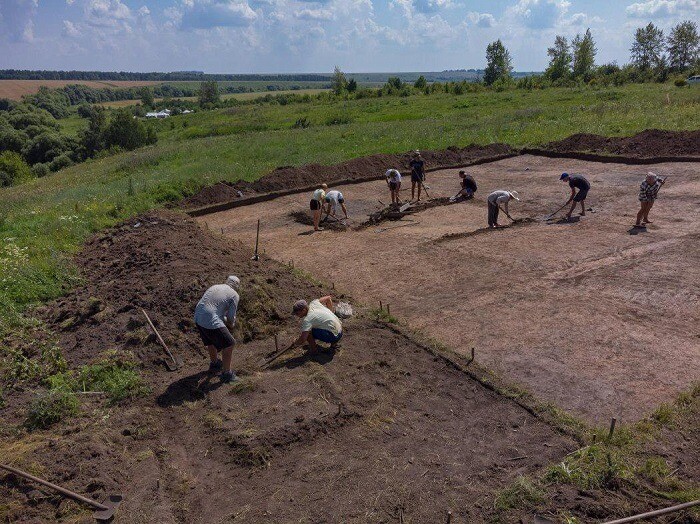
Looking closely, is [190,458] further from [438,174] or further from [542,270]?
[438,174]

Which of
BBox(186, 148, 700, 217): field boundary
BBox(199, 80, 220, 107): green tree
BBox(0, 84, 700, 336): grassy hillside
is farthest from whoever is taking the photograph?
BBox(199, 80, 220, 107): green tree

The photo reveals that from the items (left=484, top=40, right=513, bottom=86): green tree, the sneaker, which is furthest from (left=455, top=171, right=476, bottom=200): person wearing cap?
(left=484, top=40, right=513, bottom=86): green tree

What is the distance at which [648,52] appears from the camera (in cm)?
8144

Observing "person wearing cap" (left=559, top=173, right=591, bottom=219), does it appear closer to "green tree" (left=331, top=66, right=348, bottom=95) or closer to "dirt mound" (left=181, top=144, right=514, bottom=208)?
"dirt mound" (left=181, top=144, right=514, bottom=208)

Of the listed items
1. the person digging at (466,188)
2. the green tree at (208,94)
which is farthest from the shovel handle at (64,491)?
the green tree at (208,94)

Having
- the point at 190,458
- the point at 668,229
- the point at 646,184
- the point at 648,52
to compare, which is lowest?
the point at 190,458

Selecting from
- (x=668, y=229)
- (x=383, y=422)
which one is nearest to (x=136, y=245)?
(x=383, y=422)

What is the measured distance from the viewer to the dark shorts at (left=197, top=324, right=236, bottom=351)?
7379mm

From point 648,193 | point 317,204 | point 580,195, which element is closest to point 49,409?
point 317,204

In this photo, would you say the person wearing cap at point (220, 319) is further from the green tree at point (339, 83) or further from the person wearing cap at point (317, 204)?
the green tree at point (339, 83)

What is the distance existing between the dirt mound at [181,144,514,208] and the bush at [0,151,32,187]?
99.2ft

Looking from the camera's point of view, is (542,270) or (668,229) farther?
(668,229)

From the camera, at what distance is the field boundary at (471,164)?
1791 cm

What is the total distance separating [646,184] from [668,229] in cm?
114
